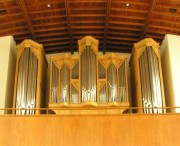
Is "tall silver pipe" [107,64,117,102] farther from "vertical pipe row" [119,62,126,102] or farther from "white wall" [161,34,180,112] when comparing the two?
"white wall" [161,34,180,112]

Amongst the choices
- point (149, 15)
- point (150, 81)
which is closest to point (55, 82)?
point (150, 81)

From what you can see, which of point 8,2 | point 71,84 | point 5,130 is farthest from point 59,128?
point 8,2

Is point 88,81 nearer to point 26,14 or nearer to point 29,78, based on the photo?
point 29,78

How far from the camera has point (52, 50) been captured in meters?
12.5

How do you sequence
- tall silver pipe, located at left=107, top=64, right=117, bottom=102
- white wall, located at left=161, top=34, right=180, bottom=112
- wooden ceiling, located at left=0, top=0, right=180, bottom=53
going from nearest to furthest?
wooden ceiling, located at left=0, top=0, right=180, bottom=53
white wall, located at left=161, top=34, right=180, bottom=112
tall silver pipe, located at left=107, top=64, right=117, bottom=102

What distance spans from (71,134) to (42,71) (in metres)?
2.98

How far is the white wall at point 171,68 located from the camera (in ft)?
34.4

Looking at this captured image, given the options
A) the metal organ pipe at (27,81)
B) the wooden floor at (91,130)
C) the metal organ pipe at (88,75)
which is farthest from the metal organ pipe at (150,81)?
the metal organ pipe at (27,81)

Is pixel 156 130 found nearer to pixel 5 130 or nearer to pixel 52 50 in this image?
pixel 5 130

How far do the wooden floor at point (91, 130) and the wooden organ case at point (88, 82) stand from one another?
3.03 feet

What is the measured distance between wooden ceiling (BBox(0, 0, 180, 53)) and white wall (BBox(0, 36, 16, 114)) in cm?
32

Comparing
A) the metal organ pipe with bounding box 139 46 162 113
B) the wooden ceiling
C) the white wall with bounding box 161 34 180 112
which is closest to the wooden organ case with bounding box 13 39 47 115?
the wooden ceiling

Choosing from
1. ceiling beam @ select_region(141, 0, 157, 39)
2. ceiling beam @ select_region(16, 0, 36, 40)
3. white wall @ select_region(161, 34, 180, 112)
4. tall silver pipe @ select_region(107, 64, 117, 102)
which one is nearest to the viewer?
ceiling beam @ select_region(16, 0, 36, 40)

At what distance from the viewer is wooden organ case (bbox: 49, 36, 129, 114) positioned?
10.4 metres
